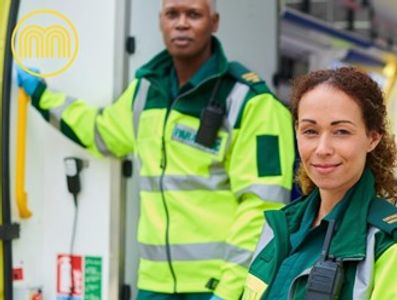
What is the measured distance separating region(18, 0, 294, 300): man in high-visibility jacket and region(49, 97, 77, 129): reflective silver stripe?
0.05 feet

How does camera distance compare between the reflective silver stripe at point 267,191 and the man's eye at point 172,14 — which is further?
the man's eye at point 172,14

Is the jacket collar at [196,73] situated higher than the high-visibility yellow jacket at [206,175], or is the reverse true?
the jacket collar at [196,73]

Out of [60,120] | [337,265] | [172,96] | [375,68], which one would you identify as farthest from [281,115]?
[375,68]

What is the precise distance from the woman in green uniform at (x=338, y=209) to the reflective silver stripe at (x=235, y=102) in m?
0.78

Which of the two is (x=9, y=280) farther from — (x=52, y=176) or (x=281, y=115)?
(x=281, y=115)

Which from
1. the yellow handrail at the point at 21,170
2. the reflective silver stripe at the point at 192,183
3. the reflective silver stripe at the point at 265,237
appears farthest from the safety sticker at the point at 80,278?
the reflective silver stripe at the point at 265,237

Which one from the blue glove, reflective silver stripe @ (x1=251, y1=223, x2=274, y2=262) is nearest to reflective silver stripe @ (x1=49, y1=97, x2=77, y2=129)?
the blue glove

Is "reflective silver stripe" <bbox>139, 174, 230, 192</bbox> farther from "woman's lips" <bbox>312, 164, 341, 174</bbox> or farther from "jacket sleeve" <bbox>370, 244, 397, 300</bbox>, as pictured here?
"jacket sleeve" <bbox>370, 244, 397, 300</bbox>

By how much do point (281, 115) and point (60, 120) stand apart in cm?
81

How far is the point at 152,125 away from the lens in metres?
2.65

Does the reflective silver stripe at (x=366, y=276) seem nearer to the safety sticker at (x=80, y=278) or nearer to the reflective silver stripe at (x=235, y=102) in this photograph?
the reflective silver stripe at (x=235, y=102)

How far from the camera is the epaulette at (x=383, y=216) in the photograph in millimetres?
1441

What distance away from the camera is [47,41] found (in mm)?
2662

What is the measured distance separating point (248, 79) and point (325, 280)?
4.07ft
